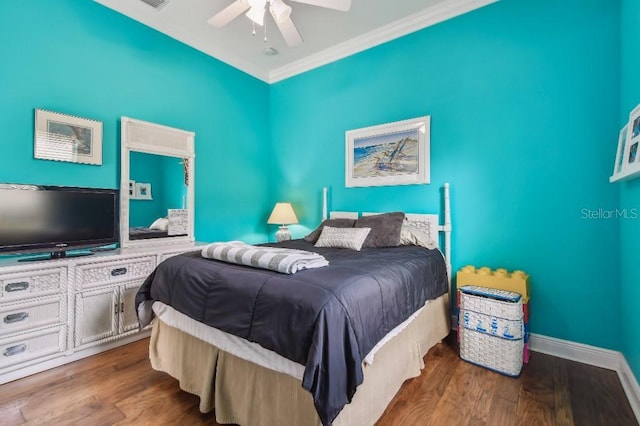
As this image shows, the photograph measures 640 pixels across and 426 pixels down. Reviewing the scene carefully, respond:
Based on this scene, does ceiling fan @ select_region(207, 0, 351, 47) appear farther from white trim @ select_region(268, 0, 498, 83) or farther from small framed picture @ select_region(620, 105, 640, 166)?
small framed picture @ select_region(620, 105, 640, 166)

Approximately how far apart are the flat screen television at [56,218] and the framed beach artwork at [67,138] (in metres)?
0.31

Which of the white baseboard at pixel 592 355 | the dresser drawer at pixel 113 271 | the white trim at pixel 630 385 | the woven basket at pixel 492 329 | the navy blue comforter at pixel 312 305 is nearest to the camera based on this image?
the navy blue comforter at pixel 312 305

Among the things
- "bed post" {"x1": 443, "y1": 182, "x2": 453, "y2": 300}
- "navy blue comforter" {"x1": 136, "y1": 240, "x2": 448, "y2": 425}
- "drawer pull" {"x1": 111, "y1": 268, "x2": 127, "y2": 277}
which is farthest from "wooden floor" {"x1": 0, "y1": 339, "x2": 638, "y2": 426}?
"bed post" {"x1": 443, "y1": 182, "x2": 453, "y2": 300}

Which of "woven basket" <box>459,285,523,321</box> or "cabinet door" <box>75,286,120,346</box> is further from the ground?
"woven basket" <box>459,285,523,321</box>

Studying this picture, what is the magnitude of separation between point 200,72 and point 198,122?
0.59 meters

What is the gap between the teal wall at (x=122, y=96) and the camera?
221 centimetres

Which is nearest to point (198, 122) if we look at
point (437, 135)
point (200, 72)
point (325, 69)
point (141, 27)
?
point (200, 72)

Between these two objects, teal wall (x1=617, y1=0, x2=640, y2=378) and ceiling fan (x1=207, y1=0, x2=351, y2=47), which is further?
ceiling fan (x1=207, y1=0, x2=351, y2=47)

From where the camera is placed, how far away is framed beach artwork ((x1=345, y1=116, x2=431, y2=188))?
2.96m

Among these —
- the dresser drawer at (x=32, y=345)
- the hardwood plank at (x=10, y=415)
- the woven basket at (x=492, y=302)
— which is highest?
the woven basket at (x=492, y=302)

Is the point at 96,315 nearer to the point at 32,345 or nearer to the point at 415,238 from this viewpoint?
the point at 32,345
